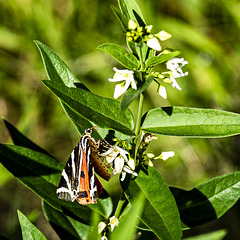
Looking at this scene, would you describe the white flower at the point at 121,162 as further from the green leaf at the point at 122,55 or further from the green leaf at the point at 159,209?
the green leaf at the point at 122,55

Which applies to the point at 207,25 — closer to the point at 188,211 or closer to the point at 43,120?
the point at 43,120

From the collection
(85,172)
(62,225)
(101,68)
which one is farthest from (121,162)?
(101,68)

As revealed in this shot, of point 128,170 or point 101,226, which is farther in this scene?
point 101,226

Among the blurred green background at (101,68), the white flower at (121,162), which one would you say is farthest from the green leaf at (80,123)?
the blurred green background at (101,68)

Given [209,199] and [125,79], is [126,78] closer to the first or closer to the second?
[125,79]

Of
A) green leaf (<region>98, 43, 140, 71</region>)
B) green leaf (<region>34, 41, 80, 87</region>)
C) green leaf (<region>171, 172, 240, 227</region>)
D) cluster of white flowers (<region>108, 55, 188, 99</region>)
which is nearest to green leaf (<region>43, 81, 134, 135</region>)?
cluster of white flowers (<region>108, 55, 188, 99</region>)

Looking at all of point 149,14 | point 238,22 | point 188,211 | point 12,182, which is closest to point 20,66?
point 12,182
